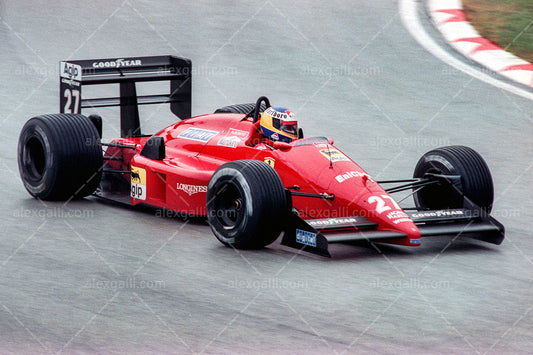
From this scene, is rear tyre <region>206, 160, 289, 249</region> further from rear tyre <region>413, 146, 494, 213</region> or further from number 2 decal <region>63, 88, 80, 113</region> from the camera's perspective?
number 2 decal <region>63, 88, 80, 113</region>

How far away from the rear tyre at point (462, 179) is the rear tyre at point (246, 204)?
169 cm

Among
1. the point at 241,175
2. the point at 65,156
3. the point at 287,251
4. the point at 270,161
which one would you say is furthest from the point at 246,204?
the point at 65,156

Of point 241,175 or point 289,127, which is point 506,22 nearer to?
point 289,127

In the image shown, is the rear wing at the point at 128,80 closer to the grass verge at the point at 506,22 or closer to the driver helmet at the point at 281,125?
the driver helmet at the point at 281,125

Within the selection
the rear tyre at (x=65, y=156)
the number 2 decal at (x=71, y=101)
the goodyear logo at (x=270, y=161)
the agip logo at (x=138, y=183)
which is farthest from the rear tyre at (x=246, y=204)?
the number 2 decal at (x=71, y=101)

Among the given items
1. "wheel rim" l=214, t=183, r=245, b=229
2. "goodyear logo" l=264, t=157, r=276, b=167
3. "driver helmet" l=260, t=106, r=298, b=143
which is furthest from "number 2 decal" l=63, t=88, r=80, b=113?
"wheel rim" l=214, t=183, r=245, b=229

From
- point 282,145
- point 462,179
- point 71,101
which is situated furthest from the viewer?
point 71,101

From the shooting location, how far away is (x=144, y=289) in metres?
6.47

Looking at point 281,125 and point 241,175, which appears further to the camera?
point 281,125

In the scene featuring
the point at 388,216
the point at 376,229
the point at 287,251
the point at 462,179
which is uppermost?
the point at 462,179

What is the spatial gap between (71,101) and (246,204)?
118 inches

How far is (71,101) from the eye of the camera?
938 cm

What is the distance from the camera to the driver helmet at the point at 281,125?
26.5 feet

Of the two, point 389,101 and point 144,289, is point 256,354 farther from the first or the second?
point 389,101
